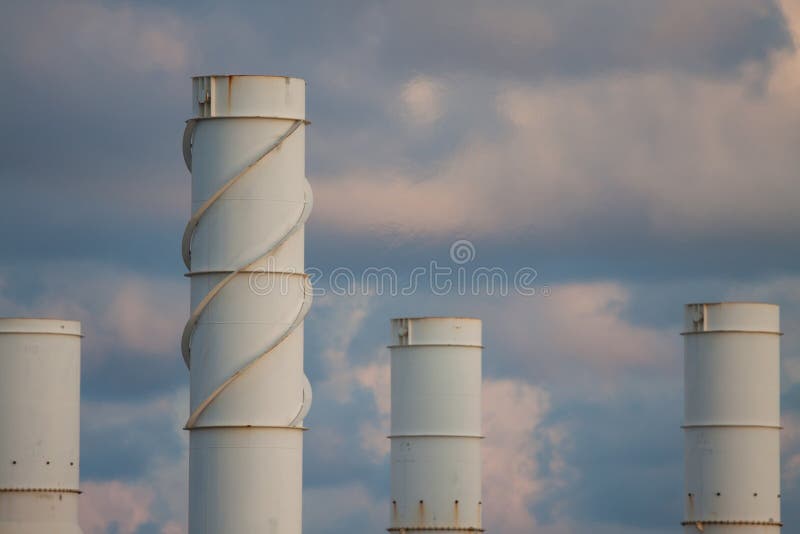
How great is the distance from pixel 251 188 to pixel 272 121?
5.77 feet

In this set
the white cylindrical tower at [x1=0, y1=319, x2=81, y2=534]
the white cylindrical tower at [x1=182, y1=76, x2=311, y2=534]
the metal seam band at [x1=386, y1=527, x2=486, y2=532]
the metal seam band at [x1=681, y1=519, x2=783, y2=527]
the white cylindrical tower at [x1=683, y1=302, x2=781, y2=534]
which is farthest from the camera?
the metal seam band at [x1=386, y1=527, x2=486, y2=532]

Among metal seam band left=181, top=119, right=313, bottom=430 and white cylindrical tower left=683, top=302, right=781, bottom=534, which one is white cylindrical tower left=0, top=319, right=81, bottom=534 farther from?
white cylindrical tower left=683, top=302, right=781, bottom=534

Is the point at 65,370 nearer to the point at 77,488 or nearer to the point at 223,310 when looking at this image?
the point at 77,488

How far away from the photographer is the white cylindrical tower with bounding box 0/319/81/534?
7556 centimetres

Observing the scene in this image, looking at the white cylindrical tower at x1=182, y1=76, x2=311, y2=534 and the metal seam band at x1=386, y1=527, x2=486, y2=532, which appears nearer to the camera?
the white cylindrical tower at x1=182, y1=76, x2=311, y2=534

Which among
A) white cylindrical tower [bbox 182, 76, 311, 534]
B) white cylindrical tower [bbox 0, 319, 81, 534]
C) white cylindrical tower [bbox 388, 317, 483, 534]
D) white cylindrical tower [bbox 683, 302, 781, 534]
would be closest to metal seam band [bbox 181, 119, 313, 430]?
white cylindrical tower [bbox 182, 76, 311, 534]

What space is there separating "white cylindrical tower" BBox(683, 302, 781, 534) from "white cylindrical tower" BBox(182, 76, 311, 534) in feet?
91.4

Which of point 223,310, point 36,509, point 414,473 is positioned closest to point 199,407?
point 223,310

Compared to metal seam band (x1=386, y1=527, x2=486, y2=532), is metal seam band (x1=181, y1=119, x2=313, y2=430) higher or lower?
higher

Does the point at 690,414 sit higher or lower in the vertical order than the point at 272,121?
lower

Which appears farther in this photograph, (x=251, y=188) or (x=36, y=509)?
(x=36, y=509)

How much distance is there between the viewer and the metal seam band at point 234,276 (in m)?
54.7

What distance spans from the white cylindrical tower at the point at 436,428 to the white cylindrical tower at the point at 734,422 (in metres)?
8.09

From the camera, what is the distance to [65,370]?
7719 centimetres
